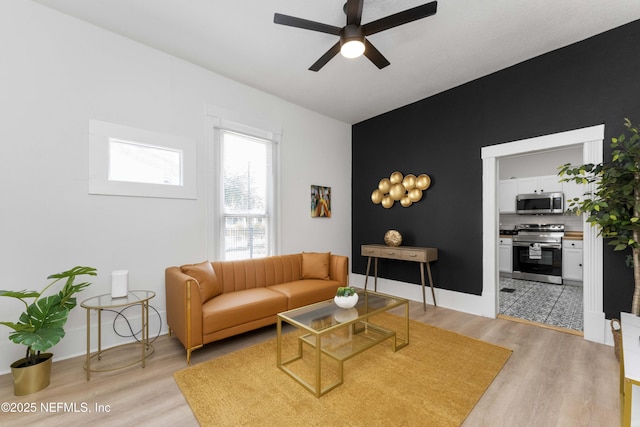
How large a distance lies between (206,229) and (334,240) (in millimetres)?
2359

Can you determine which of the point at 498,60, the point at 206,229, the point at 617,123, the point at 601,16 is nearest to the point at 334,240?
the point at 206,229

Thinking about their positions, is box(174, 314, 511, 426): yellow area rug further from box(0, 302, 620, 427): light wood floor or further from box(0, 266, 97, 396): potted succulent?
box(0, 266, 97, 396): potted succulent

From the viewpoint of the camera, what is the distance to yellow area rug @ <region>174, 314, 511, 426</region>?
171 centimetres

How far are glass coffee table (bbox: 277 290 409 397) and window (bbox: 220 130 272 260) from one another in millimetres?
1473

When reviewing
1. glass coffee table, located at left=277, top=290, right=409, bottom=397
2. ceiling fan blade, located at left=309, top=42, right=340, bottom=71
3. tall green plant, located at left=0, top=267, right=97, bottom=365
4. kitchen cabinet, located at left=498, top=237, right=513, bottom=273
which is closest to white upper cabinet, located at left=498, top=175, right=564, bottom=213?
kitchen cabinet, located at left=498, top=237, right=513, bottom=273

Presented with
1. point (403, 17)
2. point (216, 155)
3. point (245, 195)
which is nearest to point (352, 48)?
point (403, 17)

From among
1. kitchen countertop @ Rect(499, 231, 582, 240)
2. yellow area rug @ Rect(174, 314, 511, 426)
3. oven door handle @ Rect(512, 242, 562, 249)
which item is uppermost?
kitchen countertop @ Rect(499, 231, 582, 240)

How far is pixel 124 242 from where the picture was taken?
2.75 m

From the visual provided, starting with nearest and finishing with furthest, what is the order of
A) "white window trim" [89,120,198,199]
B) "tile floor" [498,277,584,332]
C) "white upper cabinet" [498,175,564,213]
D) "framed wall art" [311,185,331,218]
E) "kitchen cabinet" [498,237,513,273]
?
"white window trim" [89,120,198,199] < "tile floor" [498,277,584,332] < "framed wall art" [311,185,331,218] < "white upper cabinet" [498,175,564,213] < "kitchen cabinet" [498,237,513,273]

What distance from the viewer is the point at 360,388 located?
6.56 feet

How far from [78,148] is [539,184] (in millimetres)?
7463

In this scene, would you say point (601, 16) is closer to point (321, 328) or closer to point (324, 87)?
point (324, 87)

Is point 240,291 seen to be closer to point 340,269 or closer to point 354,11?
point 340,269

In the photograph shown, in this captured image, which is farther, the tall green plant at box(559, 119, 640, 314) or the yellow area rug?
the tall green plant at box(559, 119, 640, 314)
